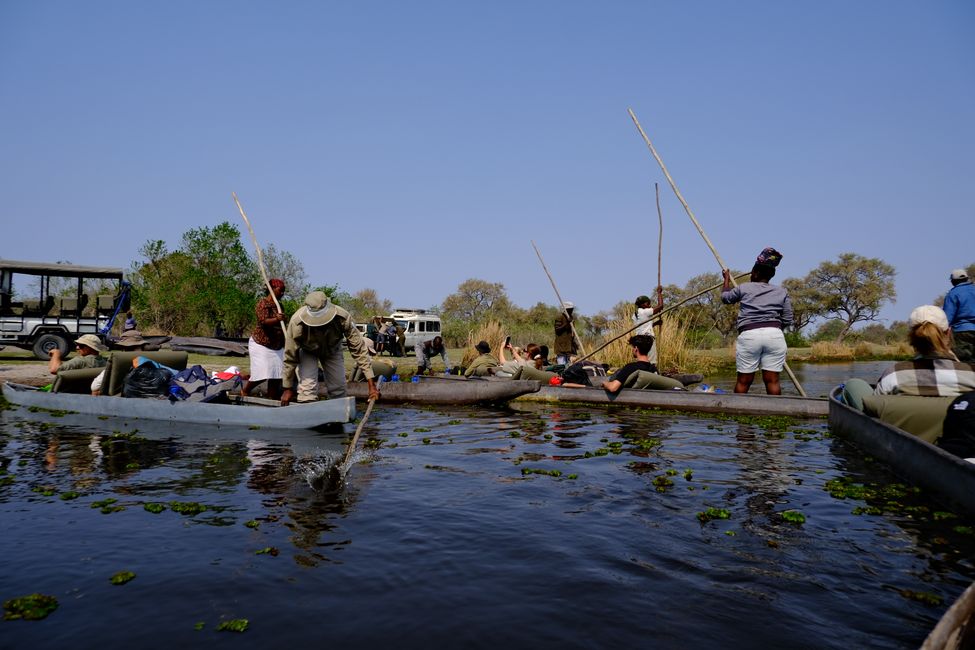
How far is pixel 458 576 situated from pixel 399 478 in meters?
2.62

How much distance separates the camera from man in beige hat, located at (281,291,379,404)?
26.4 feet

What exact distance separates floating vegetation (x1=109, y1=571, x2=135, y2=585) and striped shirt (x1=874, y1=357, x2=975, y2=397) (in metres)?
5.96

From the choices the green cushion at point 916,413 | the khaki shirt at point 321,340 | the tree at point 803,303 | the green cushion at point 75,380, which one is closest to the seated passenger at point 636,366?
the khaki shirt at point 321,340

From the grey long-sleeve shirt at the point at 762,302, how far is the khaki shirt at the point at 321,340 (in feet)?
17.4

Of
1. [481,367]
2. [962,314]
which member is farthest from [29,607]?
[962,314]

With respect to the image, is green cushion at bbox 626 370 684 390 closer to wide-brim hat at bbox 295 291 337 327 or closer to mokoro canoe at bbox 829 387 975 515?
mokoro canoe at bbox 829 387 975 515

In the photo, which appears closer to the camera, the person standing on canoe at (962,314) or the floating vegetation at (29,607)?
the floating vegetation at (29,607)

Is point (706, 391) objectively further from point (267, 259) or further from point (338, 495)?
point (267, 259)

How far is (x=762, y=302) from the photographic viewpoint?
9.62 m

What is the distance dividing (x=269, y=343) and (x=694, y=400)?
6.87 meters

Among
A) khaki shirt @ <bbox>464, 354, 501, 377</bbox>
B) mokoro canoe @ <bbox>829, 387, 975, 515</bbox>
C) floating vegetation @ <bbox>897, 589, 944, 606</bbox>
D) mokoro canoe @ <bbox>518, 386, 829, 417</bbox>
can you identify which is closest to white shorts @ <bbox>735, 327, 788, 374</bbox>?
mokoro canoe @ <bbox>518, 386, 829, 417</bbox>

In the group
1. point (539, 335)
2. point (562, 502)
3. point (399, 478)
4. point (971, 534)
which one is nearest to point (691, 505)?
point (562, 502)

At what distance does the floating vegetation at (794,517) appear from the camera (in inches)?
192

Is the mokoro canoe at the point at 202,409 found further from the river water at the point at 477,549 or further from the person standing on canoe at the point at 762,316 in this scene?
the person standing on canoe at the point at 762,316
